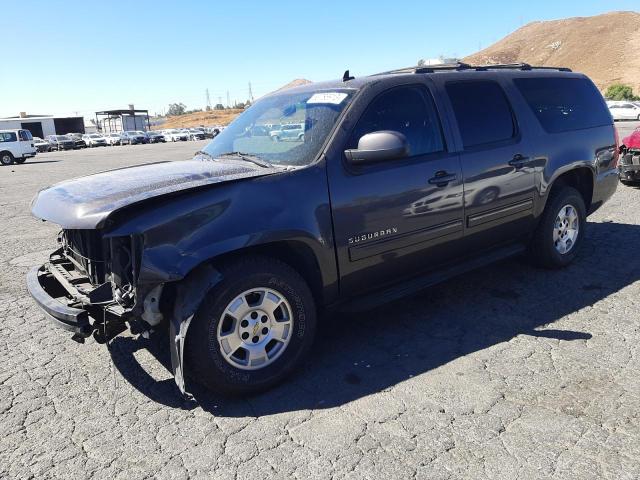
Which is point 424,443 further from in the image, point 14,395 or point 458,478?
point 14,395

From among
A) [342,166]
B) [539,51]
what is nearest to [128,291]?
[342,166]

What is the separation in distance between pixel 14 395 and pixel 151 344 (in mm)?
945

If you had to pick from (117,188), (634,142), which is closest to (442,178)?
(117,188)

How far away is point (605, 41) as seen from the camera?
3831 inches

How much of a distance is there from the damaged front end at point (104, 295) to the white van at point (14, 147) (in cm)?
3104

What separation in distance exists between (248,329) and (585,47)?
115332mm

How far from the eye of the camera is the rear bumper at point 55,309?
3.02 meters

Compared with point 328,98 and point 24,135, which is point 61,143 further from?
point 328,98

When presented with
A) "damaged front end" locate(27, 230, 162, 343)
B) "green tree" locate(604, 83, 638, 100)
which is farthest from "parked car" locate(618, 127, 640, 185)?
"green tree" locate(604, 83, 638, 100)

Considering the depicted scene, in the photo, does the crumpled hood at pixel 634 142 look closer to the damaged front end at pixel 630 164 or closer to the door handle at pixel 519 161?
the damaged front end at pixel 630 164

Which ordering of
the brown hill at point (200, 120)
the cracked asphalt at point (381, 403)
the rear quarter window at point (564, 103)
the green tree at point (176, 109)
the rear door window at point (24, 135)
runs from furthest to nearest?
the green tree at point (176, 109) → the brown hill at point (200, 120) → the rear door window at point (24, 135) → the rear quarter window at point (564, 103) → the cracked asphalt at point (381, 403)

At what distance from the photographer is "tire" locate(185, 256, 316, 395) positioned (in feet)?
9.74

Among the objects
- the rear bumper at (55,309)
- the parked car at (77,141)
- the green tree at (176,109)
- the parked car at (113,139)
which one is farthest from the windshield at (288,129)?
the green tree at (176,109)

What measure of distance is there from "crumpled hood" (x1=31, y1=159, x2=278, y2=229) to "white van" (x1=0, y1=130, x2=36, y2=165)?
30819 mm
